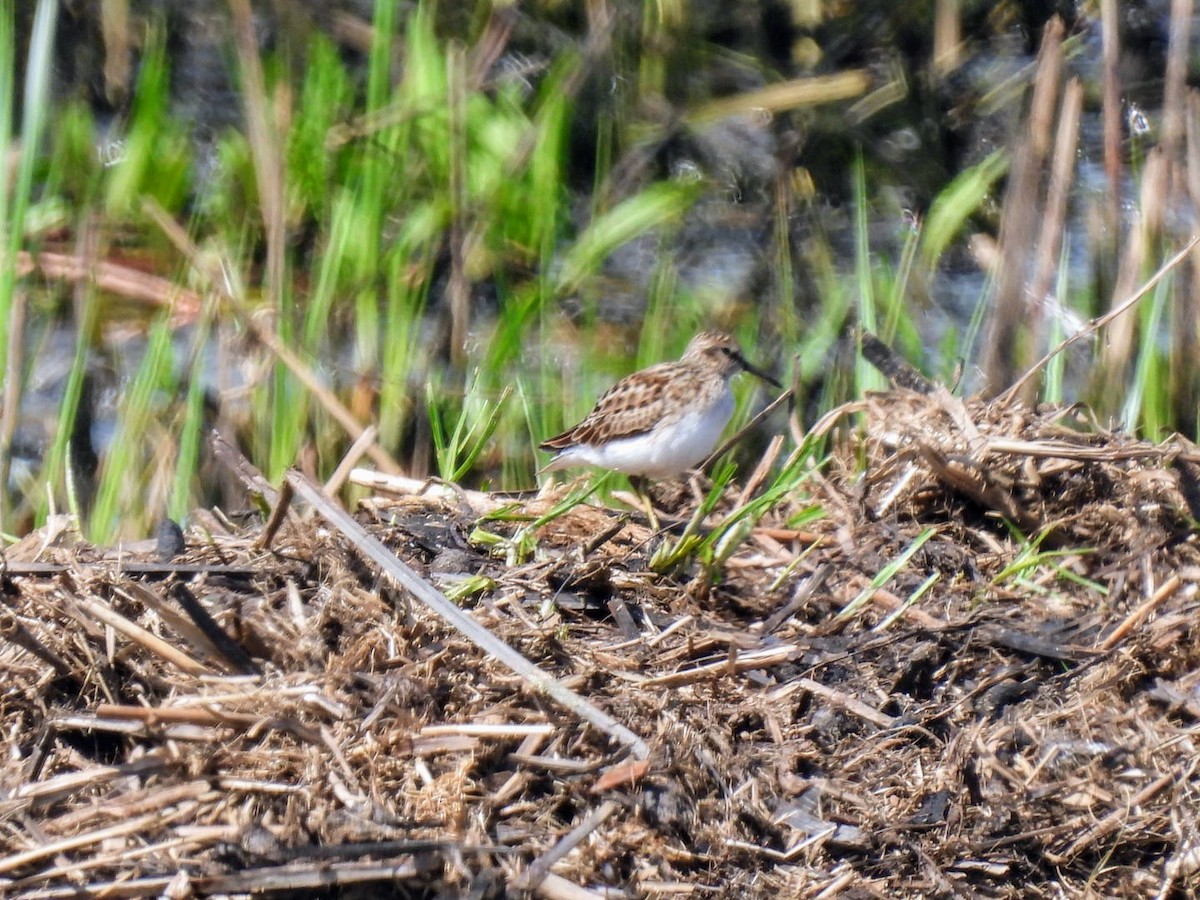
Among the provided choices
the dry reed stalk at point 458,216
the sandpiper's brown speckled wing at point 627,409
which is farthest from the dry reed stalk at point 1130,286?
the dry reed stalk at point 458,216

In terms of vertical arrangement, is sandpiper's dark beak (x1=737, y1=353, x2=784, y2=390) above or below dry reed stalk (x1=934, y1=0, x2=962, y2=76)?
below

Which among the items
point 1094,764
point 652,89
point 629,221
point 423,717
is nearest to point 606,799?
point 423,717

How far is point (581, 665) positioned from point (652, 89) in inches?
156

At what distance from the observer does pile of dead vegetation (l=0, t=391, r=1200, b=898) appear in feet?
10.9

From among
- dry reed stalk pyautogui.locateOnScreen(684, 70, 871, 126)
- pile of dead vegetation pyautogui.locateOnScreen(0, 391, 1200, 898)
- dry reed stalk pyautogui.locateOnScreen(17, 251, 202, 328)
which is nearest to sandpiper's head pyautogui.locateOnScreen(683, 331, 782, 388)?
dry reed stalk pyautogui.locateOnScreen(684, 70, 871, 126)

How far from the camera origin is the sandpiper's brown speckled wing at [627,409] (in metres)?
5.87

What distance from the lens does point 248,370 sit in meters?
6.06

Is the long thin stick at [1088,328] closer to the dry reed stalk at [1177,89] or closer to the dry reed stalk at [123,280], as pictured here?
the dry reed stalk at [1177,89]

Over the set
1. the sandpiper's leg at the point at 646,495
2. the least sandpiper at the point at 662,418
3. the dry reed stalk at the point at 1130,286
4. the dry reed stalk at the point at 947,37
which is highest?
the dry reed stalk at the point at 947,37

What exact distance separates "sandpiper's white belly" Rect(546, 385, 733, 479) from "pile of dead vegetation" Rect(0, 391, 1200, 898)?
131 centimetres

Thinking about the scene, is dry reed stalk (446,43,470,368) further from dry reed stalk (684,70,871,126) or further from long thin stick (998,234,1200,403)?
long thin stick (998,234,1200,403)

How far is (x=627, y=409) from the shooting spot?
6.05m

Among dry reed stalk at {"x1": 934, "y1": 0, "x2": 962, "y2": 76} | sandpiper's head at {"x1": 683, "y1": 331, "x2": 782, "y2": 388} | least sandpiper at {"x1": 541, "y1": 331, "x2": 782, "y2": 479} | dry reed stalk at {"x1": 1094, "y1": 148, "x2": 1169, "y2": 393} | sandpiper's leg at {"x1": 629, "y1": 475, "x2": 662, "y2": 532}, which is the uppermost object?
dry reed stalk at {"x1": 934, "y1": 0, "x2": 962, "y2": 76}

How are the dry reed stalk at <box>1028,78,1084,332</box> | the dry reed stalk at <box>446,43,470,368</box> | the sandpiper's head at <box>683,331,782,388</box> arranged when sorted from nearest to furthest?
the dry reed stalk at <box>1028,78,1084,332</box>
the dry reed stalk at <box>446,43,470,368</box>
the sandpiper's head at <box>683,331,782,388</box>
